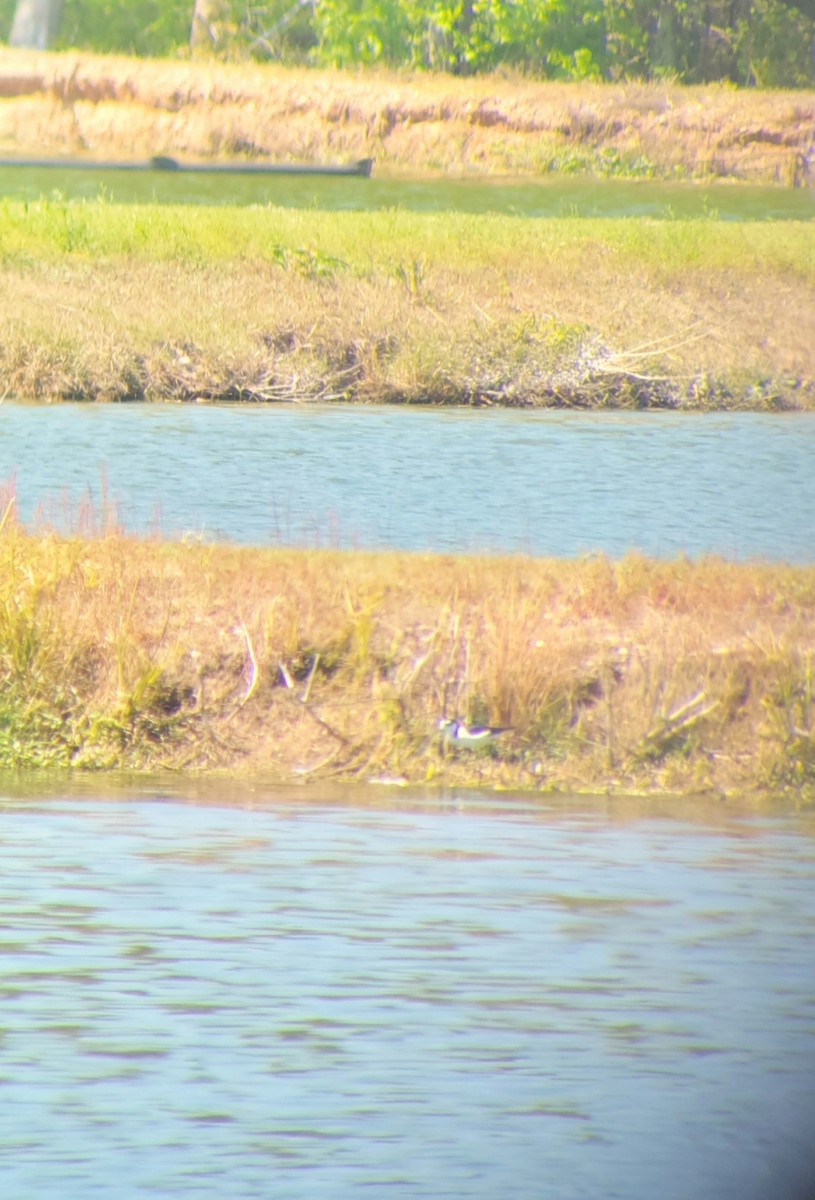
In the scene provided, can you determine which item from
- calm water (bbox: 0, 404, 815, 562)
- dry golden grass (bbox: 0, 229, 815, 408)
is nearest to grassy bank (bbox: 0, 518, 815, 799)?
calm water (bbox: 0, 404, 815, 562)

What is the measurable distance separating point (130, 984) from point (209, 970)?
251 mm

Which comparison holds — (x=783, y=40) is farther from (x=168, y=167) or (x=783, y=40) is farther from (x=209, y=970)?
(x=209, y=970)

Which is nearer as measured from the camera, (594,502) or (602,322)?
(594,502)

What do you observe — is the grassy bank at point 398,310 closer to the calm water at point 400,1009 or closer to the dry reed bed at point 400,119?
the dry reed bed at point 400,119

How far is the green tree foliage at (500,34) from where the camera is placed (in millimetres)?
27641

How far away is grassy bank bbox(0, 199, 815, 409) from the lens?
869 inches

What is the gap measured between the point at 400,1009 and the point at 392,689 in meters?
3.21

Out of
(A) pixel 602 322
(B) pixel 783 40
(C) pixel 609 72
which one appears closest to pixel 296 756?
(A) pixel 602 322

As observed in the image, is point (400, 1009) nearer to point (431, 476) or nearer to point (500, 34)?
point (431, 476)

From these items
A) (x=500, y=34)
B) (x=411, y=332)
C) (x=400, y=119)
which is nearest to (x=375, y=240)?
(x=411, y=332)

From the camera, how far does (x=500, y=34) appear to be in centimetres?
3431

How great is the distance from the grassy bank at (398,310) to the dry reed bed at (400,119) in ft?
10.3

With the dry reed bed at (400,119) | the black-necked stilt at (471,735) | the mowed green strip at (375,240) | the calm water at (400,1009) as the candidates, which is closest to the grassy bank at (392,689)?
the black-necked stilt at (471,735)

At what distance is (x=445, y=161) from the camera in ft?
113
